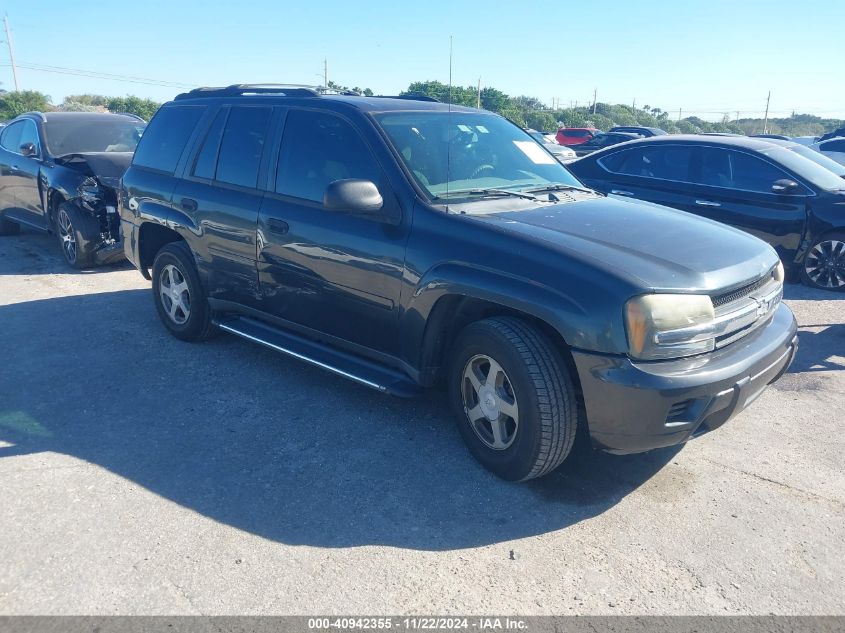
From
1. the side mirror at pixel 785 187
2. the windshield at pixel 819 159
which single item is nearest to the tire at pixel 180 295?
the side mirror at pixel 785 187

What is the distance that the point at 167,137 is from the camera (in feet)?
18.4

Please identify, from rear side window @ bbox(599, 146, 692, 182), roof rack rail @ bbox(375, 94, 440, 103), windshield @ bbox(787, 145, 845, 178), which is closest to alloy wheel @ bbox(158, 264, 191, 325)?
roof rack rail @ bbox(375, 94, 440, 103)

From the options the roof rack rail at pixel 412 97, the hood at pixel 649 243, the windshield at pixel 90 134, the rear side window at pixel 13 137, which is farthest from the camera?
the rear side window at pixel 13 137

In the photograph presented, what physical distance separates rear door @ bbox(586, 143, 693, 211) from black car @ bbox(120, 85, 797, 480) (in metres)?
3.29

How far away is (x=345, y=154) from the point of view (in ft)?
13.7

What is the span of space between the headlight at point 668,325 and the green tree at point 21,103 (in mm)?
45905

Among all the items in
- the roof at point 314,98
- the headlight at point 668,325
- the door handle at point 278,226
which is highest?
the roof at point 314,98

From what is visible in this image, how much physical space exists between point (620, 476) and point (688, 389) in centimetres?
86

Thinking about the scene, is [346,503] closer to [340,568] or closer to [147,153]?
[340,568]

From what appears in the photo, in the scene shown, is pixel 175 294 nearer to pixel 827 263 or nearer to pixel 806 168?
pixel 827 263

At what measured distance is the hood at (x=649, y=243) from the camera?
3.14 meters

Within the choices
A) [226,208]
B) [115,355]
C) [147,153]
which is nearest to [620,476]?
[226,208]

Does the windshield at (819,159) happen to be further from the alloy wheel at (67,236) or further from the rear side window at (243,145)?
the alloy wheel at (67,236)

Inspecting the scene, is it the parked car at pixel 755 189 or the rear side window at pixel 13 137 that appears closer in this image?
the parked car at pixel 755 189
